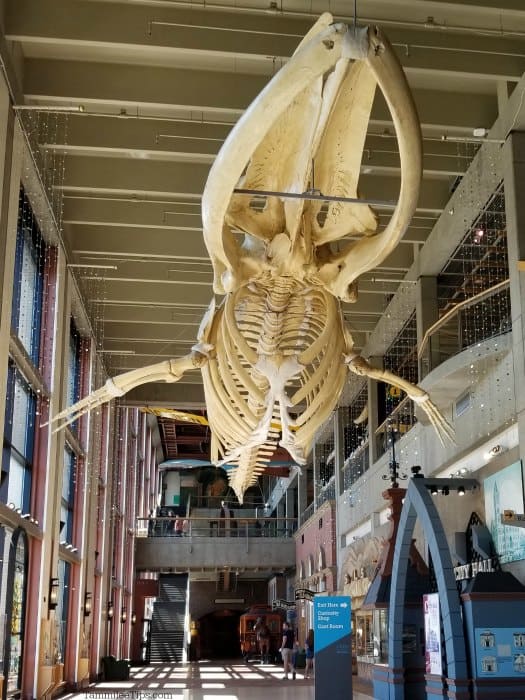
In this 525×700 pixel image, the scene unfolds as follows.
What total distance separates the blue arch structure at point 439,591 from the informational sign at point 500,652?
0.21 m

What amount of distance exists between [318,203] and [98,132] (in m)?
8.31

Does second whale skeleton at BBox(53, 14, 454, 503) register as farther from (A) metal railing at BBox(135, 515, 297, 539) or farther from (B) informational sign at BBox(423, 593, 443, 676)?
(A) metal railing at BBox(135, 515, 297, 539)

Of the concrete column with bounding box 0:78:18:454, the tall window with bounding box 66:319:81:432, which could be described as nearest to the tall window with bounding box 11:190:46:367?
the concrete column with bounding box 0:78:18:454

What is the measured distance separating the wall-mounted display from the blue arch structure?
0.74 meters

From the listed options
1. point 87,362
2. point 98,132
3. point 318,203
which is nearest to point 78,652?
point 87,362

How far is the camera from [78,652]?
57.1 ft

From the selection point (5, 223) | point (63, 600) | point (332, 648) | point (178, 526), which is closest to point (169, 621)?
point (178, 526)

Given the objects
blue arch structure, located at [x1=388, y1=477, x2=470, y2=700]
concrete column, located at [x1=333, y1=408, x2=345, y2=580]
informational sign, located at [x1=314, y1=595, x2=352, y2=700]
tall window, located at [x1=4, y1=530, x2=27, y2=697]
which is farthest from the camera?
concrete column, located at [x1=333, y1=408, x2=345, y2=580]

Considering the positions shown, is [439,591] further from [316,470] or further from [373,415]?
[316,470]

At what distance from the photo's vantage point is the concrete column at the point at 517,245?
10.2 metres

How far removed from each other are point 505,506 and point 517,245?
3.48 m

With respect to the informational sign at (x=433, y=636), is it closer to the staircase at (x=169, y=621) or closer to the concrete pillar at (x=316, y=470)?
the concrete pillar at (x=316, y=470)

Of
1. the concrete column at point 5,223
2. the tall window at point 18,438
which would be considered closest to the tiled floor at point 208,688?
the tall window at point 18,438

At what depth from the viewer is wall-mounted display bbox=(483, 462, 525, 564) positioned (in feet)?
34.4
